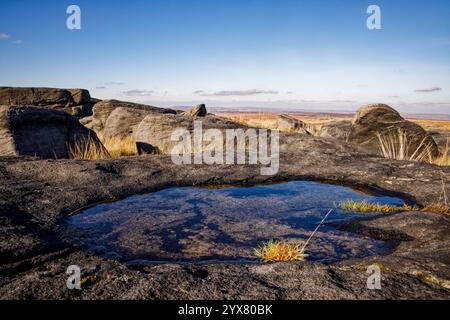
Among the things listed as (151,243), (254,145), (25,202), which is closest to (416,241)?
(151,243)

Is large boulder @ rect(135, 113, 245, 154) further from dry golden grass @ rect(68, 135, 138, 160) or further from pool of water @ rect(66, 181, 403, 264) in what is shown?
pool of water @ rect(66, 181, 403, 264)

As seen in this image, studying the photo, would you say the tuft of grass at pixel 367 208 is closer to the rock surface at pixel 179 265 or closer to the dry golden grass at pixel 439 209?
the dry golden grass at pixel 439 209

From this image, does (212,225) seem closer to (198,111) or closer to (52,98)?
(198,111)

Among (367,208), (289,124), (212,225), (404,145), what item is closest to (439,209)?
(367,208)

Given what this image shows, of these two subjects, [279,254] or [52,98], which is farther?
[52,98]

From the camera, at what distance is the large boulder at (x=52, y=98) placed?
48.5 ft

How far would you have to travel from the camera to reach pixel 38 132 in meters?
7.90

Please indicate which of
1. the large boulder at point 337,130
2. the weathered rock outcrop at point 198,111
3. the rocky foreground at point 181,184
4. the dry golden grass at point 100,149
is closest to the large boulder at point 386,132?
the large boulder at point 337,130

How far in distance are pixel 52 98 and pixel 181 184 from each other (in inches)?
519

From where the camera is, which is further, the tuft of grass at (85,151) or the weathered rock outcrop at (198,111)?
the weathered rock outcrop at (198,111)

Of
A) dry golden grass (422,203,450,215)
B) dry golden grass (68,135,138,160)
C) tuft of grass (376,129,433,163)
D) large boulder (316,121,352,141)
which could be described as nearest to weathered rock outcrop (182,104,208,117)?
large boulder (316,121,352,141)

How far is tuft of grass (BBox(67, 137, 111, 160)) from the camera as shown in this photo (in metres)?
7.85

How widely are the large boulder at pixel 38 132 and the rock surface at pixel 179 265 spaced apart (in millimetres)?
1958

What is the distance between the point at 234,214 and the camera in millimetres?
4141
